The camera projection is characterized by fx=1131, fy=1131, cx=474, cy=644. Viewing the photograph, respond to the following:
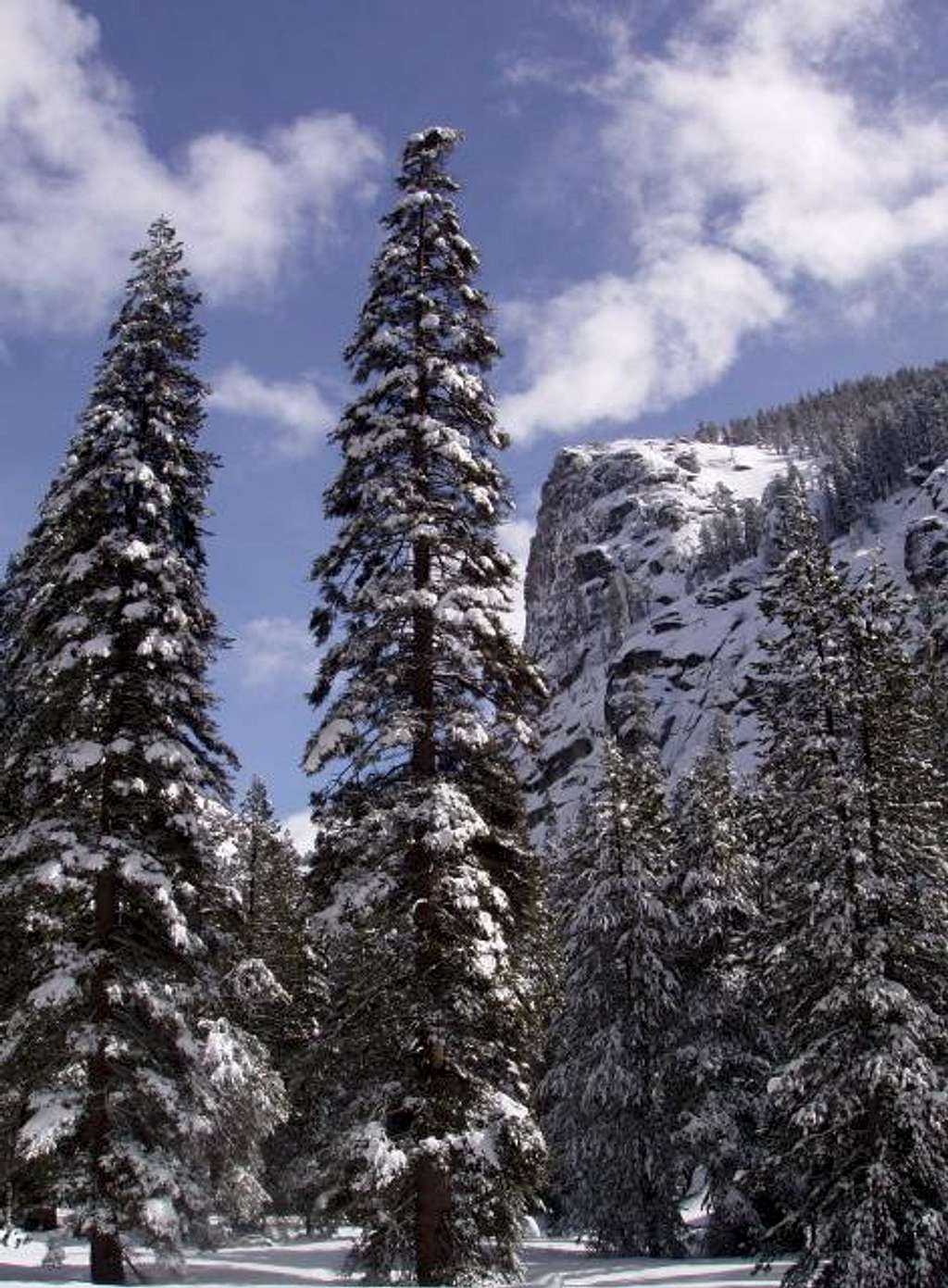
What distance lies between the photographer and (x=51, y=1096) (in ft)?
47.9

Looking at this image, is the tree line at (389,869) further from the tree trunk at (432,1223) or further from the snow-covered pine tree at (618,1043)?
the snow-covered pine tree at (618,1043)

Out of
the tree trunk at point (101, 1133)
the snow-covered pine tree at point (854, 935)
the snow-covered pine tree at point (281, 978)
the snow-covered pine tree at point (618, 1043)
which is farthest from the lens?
the snow-covered pine tree at point (281, 978)

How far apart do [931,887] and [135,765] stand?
528 inches

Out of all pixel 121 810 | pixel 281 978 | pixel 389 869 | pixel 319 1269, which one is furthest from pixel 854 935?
pixel 281 978

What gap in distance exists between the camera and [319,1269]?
86.0 feet

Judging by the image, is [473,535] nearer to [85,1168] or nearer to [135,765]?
[135,765]

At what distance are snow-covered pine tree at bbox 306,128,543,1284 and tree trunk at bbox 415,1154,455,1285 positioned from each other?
0.07 ft

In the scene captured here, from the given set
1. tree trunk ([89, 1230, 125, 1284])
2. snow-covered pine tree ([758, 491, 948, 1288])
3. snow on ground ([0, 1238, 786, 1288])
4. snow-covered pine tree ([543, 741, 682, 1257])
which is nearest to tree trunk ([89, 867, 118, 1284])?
tree trunk ([89, 1230, 125, 1284])

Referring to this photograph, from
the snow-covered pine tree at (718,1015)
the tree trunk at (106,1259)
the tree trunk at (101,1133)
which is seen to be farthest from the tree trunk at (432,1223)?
the snow-covered pine tree at (718,1015)

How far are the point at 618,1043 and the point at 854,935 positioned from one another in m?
14.6

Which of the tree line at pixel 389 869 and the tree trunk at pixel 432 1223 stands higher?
the tree line at pixel 389 869

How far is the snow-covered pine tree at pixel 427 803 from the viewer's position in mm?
13711

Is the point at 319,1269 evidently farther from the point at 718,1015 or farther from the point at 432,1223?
the point at 432,1223

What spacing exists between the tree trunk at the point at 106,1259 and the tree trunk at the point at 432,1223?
4.14 meters
